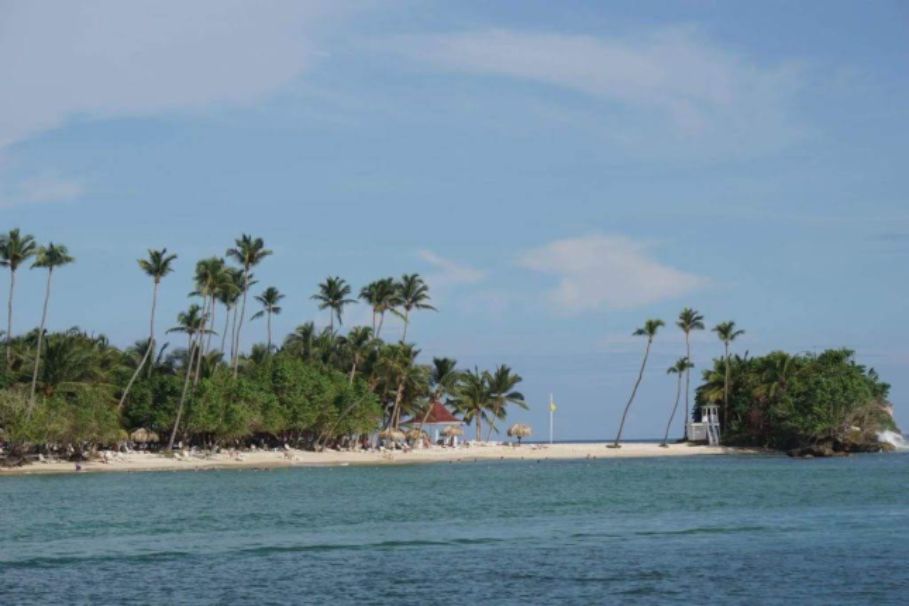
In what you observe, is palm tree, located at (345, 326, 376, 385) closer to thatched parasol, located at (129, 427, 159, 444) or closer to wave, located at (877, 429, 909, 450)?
thatched parasol, located at (129, 427, 159, 444)

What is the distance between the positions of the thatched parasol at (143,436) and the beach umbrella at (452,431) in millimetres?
31468

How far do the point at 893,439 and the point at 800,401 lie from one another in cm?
2971

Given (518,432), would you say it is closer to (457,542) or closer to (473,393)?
(473,393)

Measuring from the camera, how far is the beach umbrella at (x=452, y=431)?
391 feet

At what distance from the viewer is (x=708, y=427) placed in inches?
4847

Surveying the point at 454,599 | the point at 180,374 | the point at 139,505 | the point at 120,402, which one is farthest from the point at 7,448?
the point at 454,599

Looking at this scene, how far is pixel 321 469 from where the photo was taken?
290 ft

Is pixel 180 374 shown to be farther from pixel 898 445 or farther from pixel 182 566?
pixel 898 445

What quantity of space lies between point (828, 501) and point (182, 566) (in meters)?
31.1

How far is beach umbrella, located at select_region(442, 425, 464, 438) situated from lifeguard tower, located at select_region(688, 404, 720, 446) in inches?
998

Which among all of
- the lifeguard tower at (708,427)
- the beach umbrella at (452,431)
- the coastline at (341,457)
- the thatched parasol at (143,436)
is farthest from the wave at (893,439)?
the thatched parasol at (143,436)

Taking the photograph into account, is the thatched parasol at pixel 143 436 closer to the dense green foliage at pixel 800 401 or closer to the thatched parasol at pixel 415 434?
the thatched parasol at pixel 415 434

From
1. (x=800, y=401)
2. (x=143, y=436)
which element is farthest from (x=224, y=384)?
(x=800, y=401)

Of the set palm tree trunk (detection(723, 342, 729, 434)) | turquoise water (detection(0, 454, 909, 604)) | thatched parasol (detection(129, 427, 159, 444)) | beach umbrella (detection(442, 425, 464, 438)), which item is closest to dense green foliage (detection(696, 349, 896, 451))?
palm tree trunk (detection(723, 342, 729, 434))
